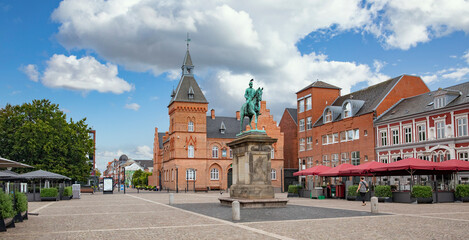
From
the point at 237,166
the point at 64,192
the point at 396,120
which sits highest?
the point at 396,120

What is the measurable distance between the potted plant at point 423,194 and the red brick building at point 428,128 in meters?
13.1

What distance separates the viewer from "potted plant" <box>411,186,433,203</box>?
29000mm

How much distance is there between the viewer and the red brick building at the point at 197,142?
229 feet

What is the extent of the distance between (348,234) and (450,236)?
263 centimetres

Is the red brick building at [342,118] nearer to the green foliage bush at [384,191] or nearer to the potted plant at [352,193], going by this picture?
the potted plant at [352,193]

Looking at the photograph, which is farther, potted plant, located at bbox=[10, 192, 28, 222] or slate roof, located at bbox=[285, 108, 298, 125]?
slate roof, located at bbox=[285, 108, 298, 125]

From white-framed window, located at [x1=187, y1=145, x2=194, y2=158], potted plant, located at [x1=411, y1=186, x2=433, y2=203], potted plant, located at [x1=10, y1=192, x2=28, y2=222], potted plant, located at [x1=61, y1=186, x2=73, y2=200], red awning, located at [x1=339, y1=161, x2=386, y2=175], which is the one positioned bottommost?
potted plant, located at [x1=61, y1=186, x2=73, y2=200]

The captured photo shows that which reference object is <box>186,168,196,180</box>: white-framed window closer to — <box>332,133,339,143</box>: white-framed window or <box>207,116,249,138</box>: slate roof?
<box>207,116,249,138</box>: slate roof

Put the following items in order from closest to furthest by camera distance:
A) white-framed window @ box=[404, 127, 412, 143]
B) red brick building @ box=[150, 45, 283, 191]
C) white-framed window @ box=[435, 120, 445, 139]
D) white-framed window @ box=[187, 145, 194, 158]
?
white-framed window @ box=[435, 120, 445, 139]
white-framed window @ box=[404, 127, 412, 143]
red brick building @ box=[150, 45, 283, 191]
white-framed window @ box=[187, 145, 194, 158]

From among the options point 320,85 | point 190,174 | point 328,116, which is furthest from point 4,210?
point 190,174

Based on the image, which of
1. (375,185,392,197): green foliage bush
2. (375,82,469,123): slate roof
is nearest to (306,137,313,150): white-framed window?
(375,82,469,123): slate roof

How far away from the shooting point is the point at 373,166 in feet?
109

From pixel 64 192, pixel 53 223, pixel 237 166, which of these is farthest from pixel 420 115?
pixel 53 223

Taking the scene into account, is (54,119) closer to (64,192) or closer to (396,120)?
(64,192)
